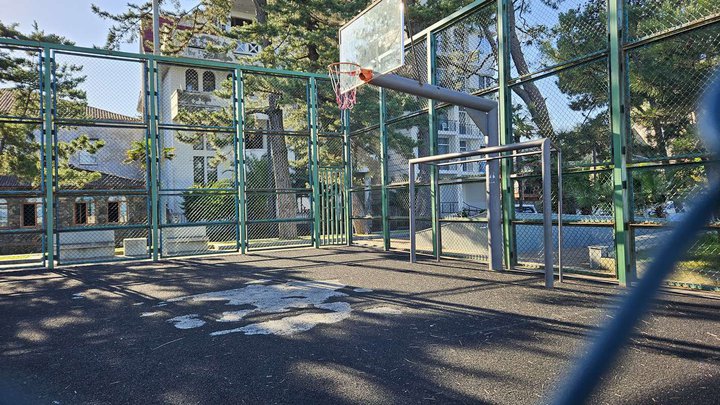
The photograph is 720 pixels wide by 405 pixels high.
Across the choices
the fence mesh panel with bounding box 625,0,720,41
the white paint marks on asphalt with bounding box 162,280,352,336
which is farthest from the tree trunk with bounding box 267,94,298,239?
the fence mesh panel with bounding box 625,0,720,41

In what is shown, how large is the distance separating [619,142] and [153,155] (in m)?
8.65

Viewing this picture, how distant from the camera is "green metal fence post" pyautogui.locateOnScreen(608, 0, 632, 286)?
5.80 meters

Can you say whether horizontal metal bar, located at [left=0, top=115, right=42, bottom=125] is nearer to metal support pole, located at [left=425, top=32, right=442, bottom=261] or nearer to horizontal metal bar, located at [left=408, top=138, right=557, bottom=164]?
horizontal metal bar, located at [left=408, top=138, right=557, bottom=164]

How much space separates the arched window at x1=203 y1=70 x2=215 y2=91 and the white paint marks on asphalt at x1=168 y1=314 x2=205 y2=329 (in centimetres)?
1191

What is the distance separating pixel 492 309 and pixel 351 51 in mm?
5717

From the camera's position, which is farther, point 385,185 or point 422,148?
point 422,148

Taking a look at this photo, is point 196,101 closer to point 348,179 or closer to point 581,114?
point 348,179

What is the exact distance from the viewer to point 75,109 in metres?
10.9

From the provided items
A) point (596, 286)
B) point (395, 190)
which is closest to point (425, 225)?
point (395, 190)

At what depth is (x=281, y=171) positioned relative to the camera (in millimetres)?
15805

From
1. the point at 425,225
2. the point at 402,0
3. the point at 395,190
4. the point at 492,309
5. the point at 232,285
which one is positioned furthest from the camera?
the point at 395,190

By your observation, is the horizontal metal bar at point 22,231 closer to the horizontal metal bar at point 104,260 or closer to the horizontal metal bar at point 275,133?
the horizontal metal bar at point 104,260

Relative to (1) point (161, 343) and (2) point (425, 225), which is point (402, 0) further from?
(1) point (161, 343)

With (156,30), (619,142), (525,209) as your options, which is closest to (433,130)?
(525,209)
